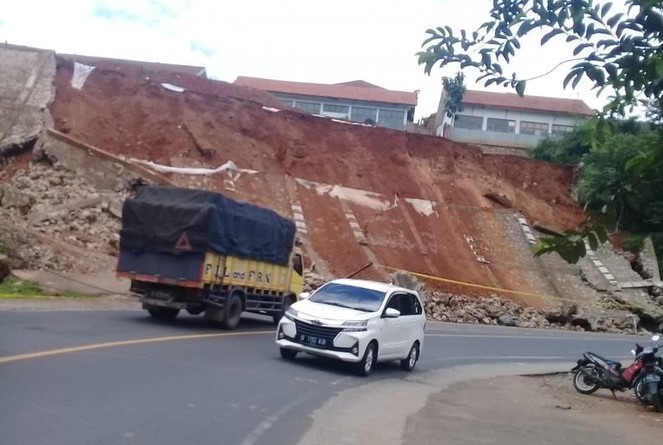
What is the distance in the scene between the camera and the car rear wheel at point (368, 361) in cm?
1692

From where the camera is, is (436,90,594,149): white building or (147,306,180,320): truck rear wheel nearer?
(147,306,180,320): truck rear wheel

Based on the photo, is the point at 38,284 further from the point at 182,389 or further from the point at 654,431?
the point at 654,431

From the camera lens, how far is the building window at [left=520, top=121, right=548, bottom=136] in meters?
75.4

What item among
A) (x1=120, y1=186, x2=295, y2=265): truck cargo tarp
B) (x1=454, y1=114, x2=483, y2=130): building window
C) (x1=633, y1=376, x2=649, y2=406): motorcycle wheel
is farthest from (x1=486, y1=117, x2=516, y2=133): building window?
(x1=633, y1=376, x2=649, y2=406): motorcycle wheel

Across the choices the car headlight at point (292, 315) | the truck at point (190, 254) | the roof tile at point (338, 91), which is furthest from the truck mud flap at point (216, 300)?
the roof tile at point (338, 91)

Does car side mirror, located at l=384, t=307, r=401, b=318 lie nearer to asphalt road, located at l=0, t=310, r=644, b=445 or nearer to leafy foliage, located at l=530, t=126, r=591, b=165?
asphalt road, located at l=0, t=310, r=644, b=445

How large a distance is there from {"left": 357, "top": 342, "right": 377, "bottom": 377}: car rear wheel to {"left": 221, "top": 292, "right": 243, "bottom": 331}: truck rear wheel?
17.1 feet

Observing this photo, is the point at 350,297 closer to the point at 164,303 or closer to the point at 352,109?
the point at 164,303

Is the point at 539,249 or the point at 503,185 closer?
the point at 539,249

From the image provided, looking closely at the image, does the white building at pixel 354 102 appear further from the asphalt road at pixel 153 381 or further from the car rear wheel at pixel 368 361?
the car rear wheel at pixel 368 361

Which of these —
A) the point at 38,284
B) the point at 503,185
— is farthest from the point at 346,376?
the point at 503,185

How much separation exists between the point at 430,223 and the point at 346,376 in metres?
32.2

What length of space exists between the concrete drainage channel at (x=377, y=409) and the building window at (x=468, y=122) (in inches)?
2168

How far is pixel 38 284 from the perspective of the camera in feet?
84.1
